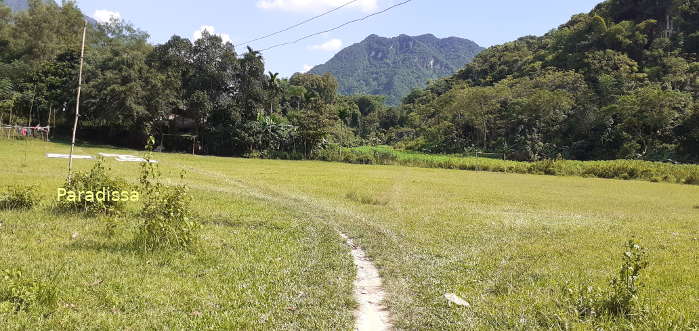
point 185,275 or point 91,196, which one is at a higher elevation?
point 91,196

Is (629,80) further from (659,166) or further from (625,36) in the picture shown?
(659,166)

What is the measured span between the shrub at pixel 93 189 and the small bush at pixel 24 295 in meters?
5.12

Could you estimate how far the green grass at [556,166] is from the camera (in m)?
35.5

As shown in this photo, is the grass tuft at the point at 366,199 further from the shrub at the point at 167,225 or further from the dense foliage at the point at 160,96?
the dense foliage at the point at 160,96

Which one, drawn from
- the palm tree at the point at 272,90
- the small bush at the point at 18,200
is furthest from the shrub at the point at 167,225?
the palm tree at the point at 272,90

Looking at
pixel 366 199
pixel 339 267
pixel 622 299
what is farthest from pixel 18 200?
pixel 622 299

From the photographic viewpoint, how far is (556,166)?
40.2 m

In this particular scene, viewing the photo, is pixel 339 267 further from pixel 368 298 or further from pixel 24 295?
pixel 24 295

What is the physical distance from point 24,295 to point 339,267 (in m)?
4.19

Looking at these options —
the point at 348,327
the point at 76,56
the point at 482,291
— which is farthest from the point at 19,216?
the point at 76,56

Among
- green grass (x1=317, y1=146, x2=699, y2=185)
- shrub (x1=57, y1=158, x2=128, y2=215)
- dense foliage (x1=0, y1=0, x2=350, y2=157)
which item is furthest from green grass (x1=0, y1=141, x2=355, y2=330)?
green grass (x1=317, y1=146, x2=699, y2=185)

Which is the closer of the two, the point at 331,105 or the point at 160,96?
the point at 160,96

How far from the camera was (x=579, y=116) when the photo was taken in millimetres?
56781

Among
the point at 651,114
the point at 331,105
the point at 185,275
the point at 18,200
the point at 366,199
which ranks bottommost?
the point at 185,275
